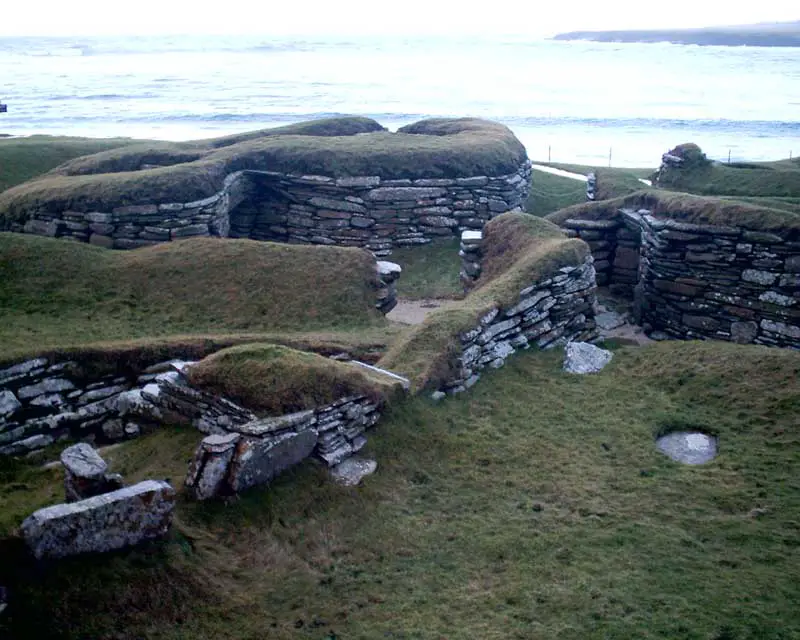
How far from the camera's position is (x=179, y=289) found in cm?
1728

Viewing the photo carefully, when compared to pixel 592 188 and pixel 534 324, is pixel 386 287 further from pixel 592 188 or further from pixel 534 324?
pixel 592 188

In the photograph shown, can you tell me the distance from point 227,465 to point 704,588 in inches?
213

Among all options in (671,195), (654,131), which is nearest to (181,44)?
(654,131)

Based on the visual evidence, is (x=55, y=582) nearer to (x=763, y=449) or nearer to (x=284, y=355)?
(x=284, y=355)

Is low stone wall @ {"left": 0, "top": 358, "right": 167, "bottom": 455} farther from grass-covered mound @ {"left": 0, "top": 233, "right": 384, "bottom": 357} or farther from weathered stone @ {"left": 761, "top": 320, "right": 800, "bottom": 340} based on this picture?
weathered stone @ {"left": 761, "top": 320, "right": 800, "bottom": 340}

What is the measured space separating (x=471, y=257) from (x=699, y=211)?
562 centimetres

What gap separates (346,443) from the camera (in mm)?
10492

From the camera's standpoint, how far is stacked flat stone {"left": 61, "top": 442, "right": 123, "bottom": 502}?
825 cm


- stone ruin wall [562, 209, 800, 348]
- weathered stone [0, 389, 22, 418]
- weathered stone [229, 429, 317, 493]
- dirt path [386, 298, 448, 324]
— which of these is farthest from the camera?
dirt path [386, 298, 448, 324]

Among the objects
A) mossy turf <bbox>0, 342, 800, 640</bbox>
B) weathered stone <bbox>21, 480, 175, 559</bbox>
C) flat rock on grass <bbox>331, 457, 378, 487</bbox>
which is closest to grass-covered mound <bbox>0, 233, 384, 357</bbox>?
mossy turf <bbox>0, 342, 800, 640</bbox>

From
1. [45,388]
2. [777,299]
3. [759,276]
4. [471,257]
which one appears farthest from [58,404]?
[777,299]

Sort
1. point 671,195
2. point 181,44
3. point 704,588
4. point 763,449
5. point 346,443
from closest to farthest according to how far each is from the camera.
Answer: point 704,588 → point 346,443 → point 763,449 → point 671,195 → point 181,44

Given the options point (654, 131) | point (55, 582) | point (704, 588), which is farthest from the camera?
point (654, 131)

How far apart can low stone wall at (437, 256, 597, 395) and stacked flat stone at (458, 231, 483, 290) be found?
3.08 meters
